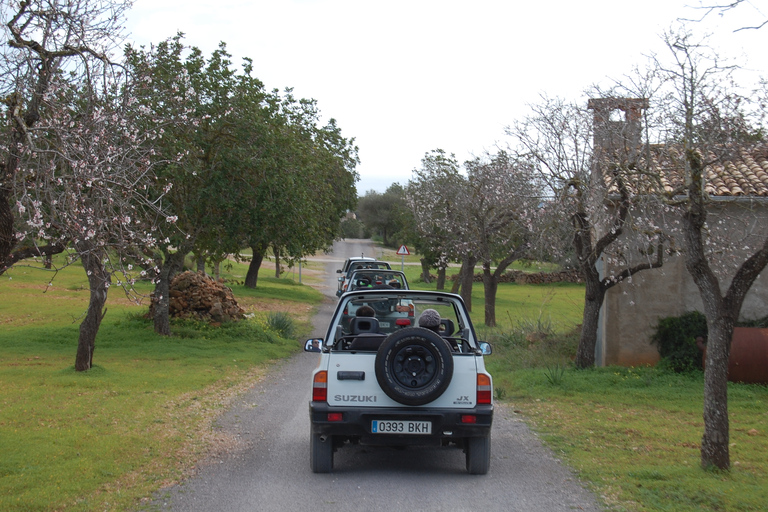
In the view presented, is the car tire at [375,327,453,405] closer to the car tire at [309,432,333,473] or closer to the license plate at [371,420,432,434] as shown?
the license plate at [371,420,432,434]

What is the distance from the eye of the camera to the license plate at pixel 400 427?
614 cm

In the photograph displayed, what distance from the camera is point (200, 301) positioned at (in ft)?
64.2

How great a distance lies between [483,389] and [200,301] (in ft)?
48.1

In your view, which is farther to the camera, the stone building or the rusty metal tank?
the stone building

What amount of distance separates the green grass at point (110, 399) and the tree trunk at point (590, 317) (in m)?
6.43

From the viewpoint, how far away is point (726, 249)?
39.3 ft

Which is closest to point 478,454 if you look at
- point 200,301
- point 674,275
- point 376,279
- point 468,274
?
point 674,275

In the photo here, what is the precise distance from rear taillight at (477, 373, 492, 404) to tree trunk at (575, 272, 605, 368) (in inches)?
290

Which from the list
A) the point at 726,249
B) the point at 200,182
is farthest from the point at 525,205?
the point at 200,182

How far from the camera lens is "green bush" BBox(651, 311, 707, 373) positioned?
1307cm

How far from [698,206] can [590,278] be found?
21.5 ft

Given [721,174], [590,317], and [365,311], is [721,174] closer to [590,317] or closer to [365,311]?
[590,317]

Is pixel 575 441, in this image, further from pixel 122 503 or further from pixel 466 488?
pixel 122 503

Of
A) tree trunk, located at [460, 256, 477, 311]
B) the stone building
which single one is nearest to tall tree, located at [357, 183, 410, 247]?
tree trunk, located at [460, 256, 477, 311]
